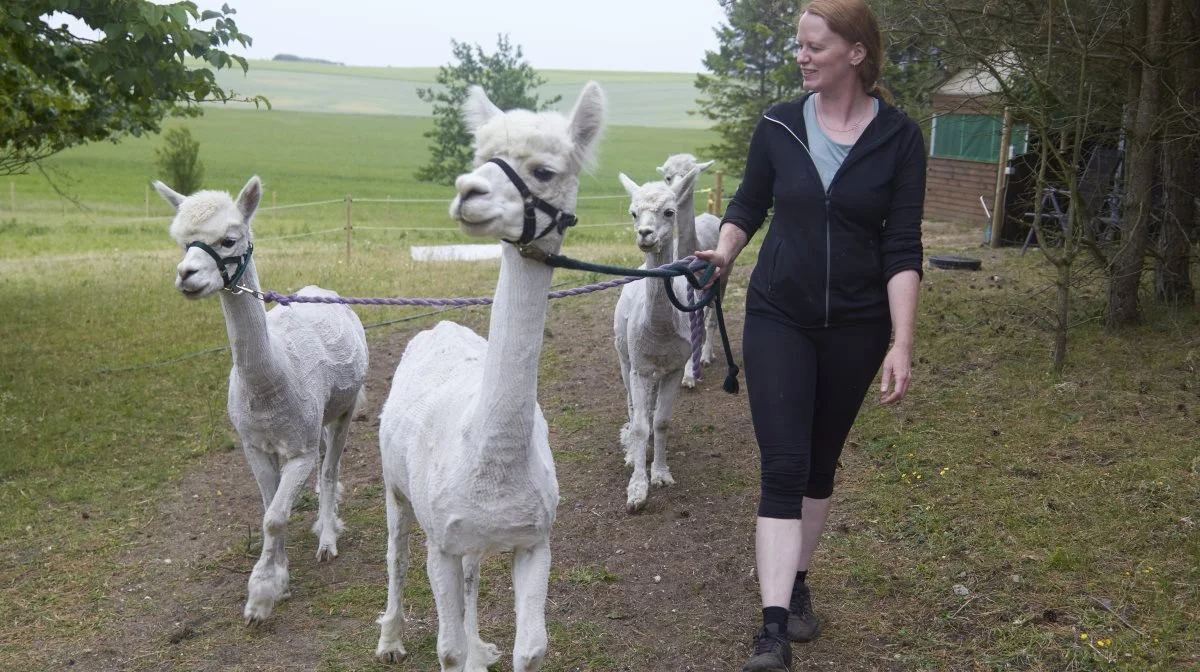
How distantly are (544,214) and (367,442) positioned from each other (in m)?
5.32

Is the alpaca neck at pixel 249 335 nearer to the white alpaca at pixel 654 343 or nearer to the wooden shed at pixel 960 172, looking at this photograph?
the white alpaca at pixel 654 343

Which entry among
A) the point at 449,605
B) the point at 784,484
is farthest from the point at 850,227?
the point at 449,605

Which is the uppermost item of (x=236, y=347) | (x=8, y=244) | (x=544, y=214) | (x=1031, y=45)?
(x=1031, y=45)

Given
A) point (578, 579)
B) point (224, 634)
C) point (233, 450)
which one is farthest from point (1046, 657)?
point (233, 450)

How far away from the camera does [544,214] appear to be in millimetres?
3092

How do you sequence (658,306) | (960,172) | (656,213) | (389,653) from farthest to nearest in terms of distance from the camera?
1. (960,172)
2. (656,213)
3. (658,306)
4. (389,653)

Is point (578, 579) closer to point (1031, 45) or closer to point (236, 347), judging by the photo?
point (236, 347)

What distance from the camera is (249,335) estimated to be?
5.03 meters

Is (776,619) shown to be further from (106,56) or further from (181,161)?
(181,161)

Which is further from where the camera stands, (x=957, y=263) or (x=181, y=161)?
(x=181, y=161)

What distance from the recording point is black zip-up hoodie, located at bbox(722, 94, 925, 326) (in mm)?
3553

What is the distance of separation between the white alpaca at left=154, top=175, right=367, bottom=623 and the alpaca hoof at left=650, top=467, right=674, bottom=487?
2068 millimetres

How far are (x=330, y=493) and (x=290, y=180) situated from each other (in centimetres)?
4304

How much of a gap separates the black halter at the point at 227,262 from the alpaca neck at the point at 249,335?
0.07 meters
